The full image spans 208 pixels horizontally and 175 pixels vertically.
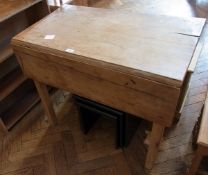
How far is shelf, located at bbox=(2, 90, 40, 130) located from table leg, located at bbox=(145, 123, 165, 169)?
964 mm

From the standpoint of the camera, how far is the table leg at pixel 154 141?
1.06m

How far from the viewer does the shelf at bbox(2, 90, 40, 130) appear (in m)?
1.60

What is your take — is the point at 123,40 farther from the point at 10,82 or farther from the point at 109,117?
the point at 10,82

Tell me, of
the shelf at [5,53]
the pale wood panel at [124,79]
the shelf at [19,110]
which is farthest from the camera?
the shelf at [19,110]

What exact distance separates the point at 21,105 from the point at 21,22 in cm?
62

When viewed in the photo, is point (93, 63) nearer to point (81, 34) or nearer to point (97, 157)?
point (81, 34)

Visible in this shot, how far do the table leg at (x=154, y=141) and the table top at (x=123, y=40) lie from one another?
307 millimetres

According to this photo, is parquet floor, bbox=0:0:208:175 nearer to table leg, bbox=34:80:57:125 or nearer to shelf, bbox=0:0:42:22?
table leg, bbox=34:80:57:125

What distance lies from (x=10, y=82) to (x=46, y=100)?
0.32 m

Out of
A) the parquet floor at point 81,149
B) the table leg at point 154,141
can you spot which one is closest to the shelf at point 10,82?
the parquet floor at point 81,149

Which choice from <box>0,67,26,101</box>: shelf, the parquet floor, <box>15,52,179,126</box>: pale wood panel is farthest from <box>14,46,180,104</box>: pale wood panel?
the parquet floor

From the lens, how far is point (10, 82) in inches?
60.6

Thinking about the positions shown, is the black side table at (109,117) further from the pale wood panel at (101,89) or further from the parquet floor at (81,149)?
the pale wood panel at (101,89)

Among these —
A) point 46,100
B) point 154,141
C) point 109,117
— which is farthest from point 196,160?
point 46,100
